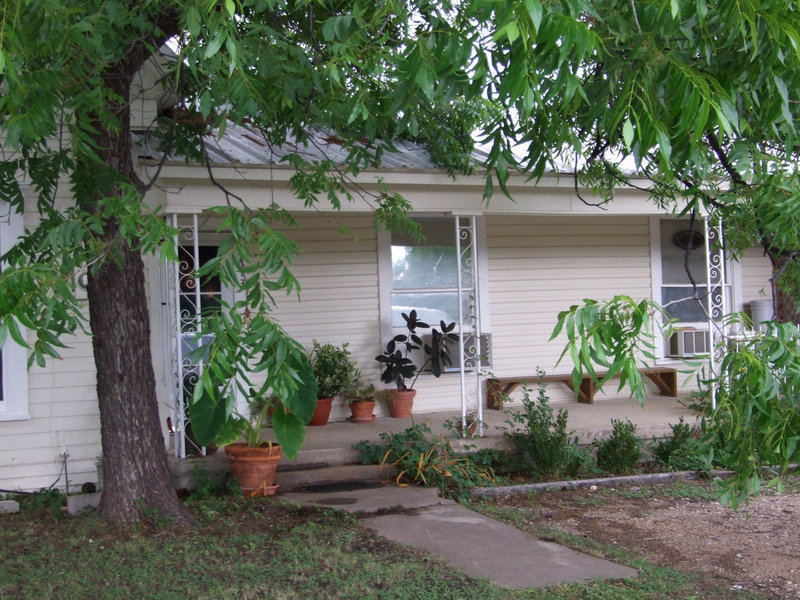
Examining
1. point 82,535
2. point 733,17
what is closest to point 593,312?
point 733,17

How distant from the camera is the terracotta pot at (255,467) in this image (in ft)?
24.3

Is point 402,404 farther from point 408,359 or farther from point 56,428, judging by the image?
point 56,428

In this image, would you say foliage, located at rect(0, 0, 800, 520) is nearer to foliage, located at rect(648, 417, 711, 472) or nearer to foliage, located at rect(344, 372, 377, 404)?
foliage, located at rect(344, 372, 377, 404)

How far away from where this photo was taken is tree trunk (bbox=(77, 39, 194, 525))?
248 inches

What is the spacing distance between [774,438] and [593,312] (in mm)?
1067

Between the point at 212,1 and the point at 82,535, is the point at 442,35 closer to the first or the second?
the point at 212,1

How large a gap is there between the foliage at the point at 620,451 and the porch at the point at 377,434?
39 cm

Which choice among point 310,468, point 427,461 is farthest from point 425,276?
point 310,468

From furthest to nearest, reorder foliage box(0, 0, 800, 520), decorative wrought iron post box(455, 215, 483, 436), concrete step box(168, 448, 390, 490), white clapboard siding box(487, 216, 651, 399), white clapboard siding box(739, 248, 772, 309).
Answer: white clapboard siding box(739, 248, 772, 309), white clapboard siding box(487, 216, 651, 399), decorative wrought iron post box(455, 215, 483, 436), concrete step box(168, 448, 390, 490), foliage box(0, 0, 800, 520)

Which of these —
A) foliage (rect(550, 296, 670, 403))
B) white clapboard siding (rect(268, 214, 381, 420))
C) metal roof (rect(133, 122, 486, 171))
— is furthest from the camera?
white clapboard siding (rect(268, 214, 381, 420))


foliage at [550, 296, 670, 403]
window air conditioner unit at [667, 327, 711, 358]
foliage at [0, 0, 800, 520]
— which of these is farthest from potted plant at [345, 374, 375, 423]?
foliage at [550, 296, 670, 403]

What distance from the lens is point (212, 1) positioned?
443 centimetres

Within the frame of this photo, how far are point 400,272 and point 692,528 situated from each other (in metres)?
4.73

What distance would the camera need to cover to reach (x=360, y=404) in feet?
31.5
